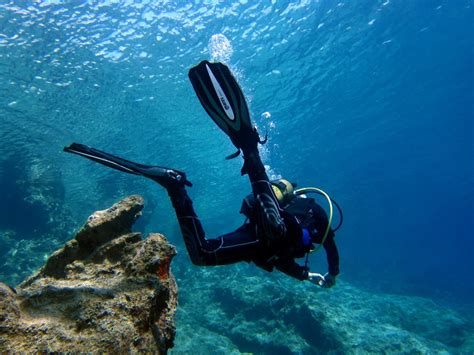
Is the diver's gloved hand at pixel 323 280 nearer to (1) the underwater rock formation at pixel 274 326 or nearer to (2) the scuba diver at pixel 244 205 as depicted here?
(2) the scuba diver at pixel 244 205

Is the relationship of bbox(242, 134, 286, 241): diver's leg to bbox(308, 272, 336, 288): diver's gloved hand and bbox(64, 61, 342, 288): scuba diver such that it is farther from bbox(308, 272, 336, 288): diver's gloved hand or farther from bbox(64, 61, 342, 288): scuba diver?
A: bbox(308, 272, 336, 288): diver's gloved hand

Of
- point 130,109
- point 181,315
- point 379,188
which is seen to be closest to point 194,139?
point 130,109

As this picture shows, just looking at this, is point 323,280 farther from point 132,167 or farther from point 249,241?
point 132,167

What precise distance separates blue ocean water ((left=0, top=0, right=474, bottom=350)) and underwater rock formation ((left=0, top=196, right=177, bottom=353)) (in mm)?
10966

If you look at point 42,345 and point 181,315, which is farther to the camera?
point 181,315

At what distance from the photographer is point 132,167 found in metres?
3.22

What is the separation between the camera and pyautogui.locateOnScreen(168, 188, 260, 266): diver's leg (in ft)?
11.5

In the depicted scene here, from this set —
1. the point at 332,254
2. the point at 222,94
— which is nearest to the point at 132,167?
the point at 222,94

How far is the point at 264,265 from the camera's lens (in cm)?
396

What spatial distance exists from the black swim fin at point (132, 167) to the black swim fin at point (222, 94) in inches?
37.2

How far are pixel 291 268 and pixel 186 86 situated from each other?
1485 cm

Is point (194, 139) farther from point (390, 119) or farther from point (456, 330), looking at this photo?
point (390, 119)

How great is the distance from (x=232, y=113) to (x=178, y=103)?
51.2ft

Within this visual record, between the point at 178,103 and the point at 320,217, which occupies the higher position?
the point at 178,103
